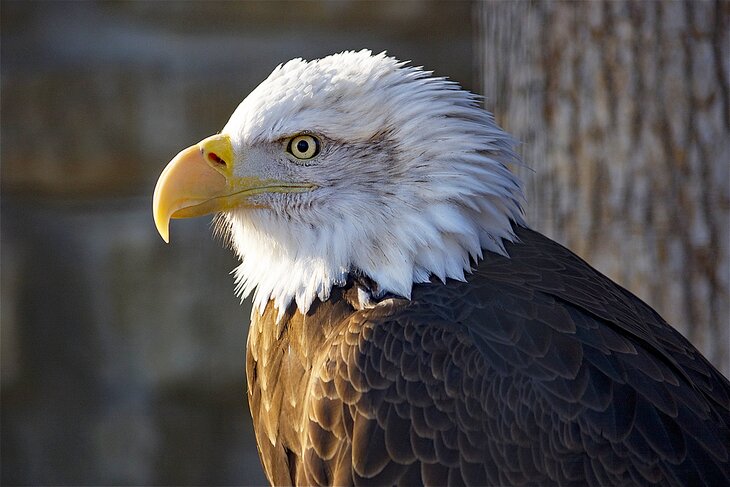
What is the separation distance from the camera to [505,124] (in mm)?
3910

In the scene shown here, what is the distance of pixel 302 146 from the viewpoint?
8.87ft

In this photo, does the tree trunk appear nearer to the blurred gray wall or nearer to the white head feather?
the white head feather

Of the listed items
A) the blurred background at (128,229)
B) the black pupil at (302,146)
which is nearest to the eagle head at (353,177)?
the black pupil at (302,146)

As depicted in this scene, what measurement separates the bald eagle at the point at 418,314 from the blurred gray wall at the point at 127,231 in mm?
2626

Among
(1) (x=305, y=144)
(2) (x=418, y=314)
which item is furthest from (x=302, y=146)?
(2) (x=418, y=314)

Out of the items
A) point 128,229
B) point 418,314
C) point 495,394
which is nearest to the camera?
point 495,394

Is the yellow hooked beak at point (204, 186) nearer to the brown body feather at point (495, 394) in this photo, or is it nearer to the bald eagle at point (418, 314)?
the bald eagle at point (418, 314)

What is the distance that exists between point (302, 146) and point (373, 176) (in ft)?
0.68

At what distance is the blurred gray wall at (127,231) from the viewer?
5410mm

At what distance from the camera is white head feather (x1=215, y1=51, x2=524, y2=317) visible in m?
2.63

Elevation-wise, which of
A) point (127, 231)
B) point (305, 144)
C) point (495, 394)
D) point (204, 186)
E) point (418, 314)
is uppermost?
point (305, 144)

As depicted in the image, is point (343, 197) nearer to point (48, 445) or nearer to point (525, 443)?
point (525, 443)

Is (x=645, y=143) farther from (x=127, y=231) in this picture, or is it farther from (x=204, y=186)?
(x=127, y=231)

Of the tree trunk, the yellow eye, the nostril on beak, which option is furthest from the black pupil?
the tree trunk
